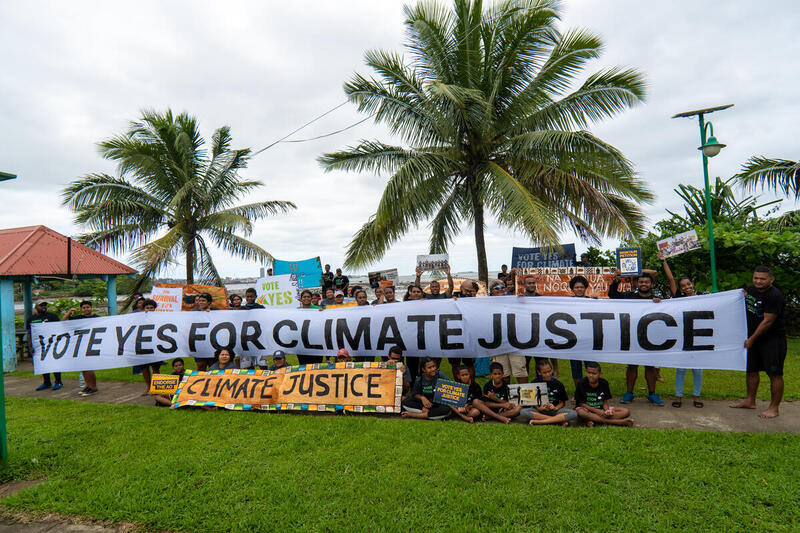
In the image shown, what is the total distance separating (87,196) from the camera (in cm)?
1475

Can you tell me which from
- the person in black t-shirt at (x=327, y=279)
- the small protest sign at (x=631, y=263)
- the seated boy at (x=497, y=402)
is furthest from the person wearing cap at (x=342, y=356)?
the person in black t-shirt at (x=327, y=279)

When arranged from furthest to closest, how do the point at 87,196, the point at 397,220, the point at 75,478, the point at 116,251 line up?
1. the point at 116,251
2. the point at 87,196
3. the point at 397,220
4. the point at 75,478

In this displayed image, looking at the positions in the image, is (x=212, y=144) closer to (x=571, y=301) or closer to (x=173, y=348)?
(x=173, y=348)

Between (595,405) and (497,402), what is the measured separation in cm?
127

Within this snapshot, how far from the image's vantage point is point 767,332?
5445 mm

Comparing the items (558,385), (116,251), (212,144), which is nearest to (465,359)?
(558,385)

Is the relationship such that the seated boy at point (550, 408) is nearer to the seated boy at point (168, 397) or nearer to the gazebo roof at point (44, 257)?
the seated boy at point (168, 397)

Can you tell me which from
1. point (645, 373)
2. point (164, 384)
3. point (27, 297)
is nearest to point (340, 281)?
point (164, 384)

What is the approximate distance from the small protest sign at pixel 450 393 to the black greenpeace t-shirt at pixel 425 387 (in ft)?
0.36

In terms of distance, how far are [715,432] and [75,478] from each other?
7.29 metres

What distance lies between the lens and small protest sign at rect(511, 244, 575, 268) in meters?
13.7

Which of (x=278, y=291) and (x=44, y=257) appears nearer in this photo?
(x=278, y=291)

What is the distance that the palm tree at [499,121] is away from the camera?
34.3ft

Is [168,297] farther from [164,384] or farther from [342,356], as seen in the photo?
[342,356]
